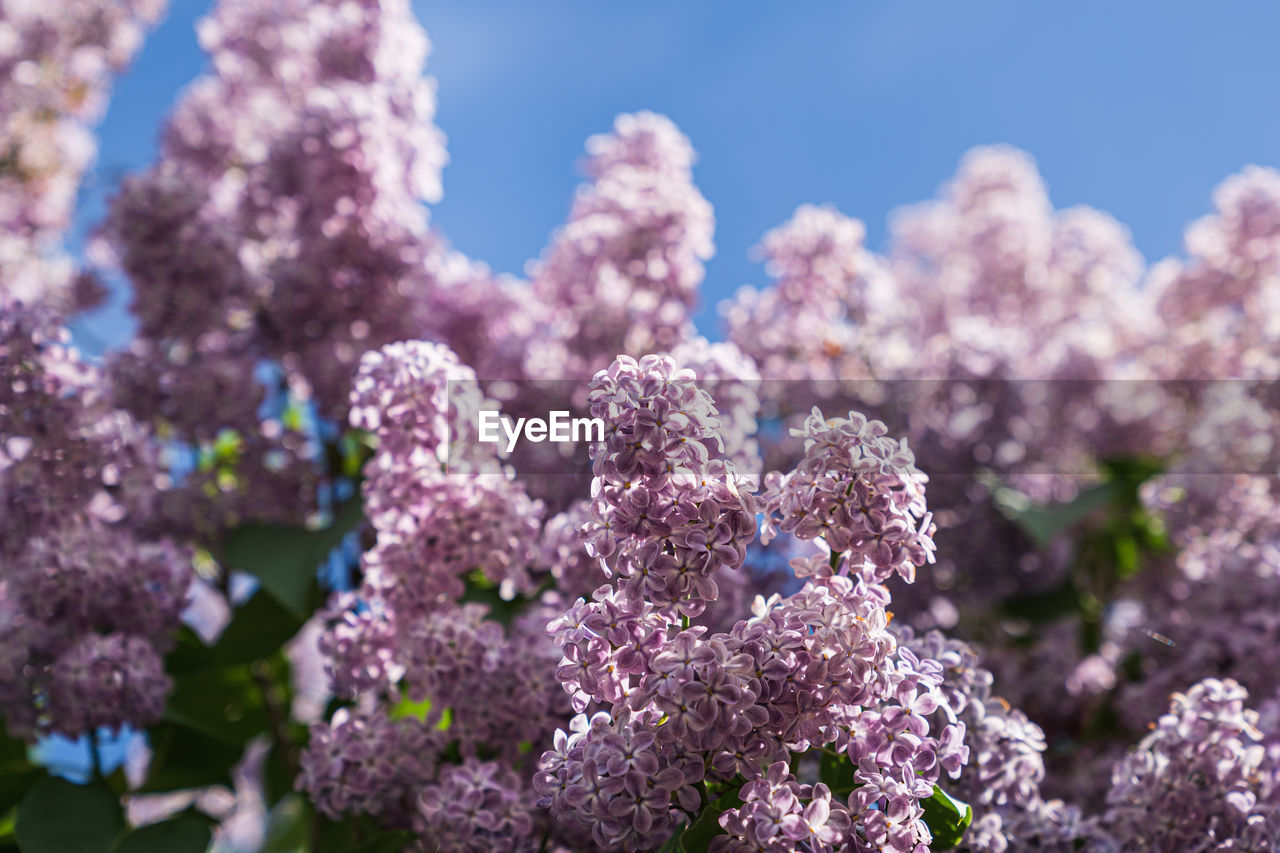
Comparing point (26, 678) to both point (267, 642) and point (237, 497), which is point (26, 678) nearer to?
point (267, 642)

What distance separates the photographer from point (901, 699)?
1021mm

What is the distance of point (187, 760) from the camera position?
1.87 meters

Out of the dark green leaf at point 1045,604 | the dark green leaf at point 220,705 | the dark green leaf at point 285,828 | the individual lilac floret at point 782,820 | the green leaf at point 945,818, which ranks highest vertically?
the dark green leaf at point 1045,604

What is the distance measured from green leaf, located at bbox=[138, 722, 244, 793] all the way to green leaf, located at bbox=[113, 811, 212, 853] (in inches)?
12.6

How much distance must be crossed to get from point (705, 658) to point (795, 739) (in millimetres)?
130

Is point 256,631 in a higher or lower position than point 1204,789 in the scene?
higher

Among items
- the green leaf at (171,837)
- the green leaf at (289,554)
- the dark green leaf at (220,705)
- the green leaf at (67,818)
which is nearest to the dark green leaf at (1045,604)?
the green leaf at (289,554)

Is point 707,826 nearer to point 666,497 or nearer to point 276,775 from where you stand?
point 666,497

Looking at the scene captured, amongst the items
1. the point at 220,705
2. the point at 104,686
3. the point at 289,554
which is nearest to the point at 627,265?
the point at 289,554

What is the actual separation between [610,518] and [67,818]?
41.7 inches

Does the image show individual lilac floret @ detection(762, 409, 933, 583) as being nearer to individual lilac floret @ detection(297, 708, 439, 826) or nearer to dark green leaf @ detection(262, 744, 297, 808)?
individual lilac floret @ detection(297, 708, 439, 826)

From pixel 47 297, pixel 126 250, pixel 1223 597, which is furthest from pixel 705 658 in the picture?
pixel 47 297

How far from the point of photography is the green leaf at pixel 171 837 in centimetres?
147

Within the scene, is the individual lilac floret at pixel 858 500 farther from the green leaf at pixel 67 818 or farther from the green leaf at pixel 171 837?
the green leaf at pixel 67 818
